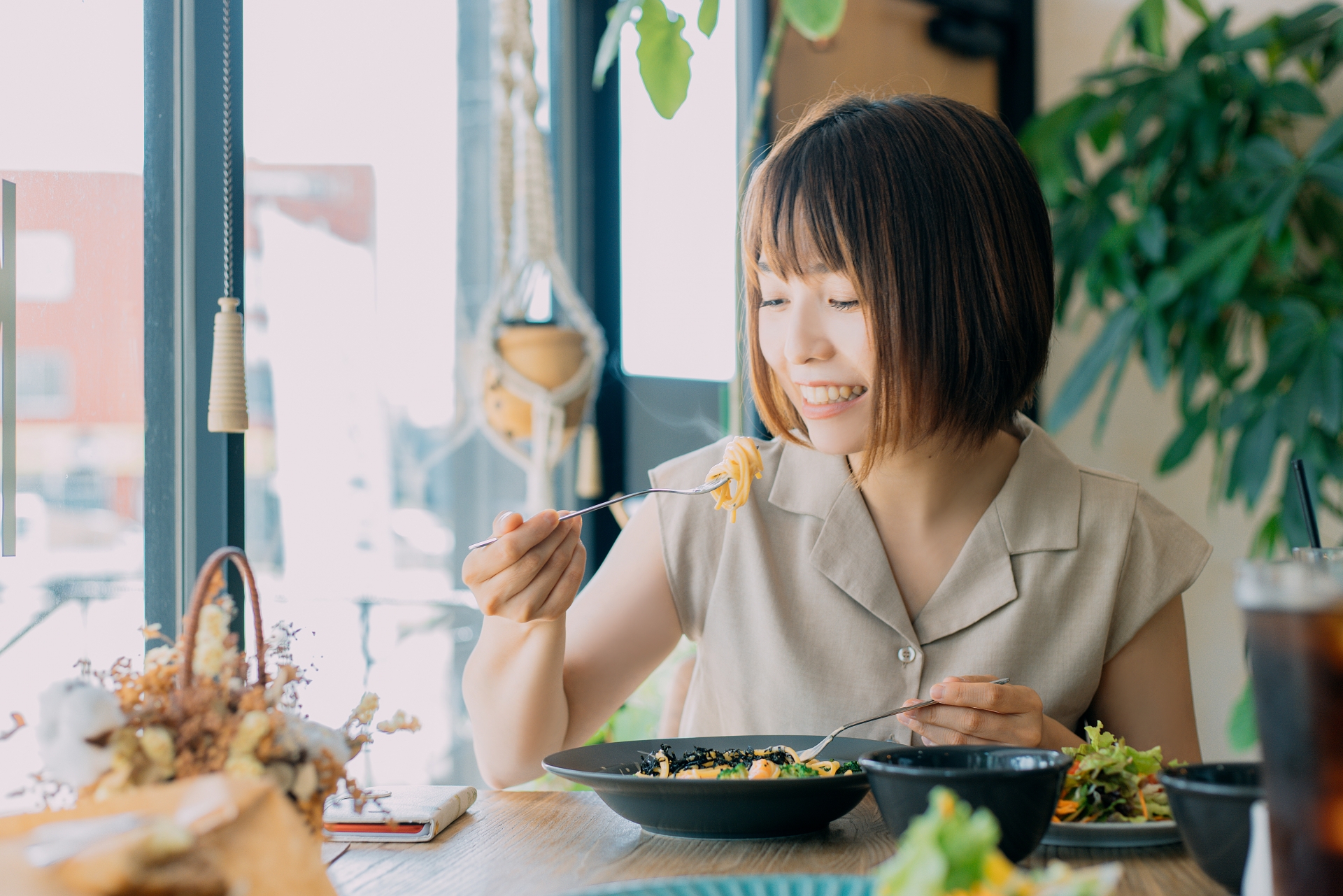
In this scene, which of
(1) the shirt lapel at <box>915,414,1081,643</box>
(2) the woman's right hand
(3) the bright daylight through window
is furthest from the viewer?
(3) the bright daylight through window

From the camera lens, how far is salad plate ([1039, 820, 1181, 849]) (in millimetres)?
802

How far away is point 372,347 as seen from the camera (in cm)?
243


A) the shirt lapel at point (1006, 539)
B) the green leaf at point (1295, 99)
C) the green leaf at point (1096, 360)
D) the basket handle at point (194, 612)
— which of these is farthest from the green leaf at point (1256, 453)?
the basket handle at point (194, 612)

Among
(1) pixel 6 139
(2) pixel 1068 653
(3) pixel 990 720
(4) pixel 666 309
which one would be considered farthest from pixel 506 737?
(4) pixel 666 309

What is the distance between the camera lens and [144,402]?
1.36 metres

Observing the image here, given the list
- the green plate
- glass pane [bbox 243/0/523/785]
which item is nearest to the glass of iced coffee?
the green plate

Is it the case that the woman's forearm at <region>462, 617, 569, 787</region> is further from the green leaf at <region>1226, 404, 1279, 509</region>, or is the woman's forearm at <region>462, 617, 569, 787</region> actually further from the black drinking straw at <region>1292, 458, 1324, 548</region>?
the green leaf at <region>1226, 404, 1279, 509</region>

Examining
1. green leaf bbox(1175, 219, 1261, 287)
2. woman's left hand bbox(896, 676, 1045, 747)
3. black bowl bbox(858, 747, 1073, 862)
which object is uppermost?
green leaf bbox(1175, 219, 1261, 287)

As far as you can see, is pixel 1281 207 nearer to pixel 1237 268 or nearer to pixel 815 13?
pixel 1237 268

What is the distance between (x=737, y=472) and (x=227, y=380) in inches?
23.1

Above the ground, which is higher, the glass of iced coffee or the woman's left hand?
the glass of iced coffee

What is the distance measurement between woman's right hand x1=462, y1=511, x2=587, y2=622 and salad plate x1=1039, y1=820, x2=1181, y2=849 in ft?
1.62

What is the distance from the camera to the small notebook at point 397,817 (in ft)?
2.93

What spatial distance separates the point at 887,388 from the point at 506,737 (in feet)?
1.95
